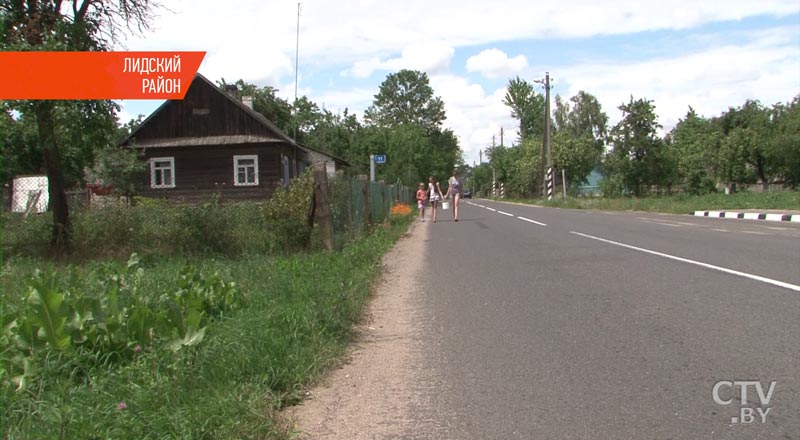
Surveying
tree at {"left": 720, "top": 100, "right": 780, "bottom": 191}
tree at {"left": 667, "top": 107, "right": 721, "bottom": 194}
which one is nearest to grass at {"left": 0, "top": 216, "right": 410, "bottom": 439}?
tree at {"left": 667, "top": 107, "right": 721, "bottom": 194}

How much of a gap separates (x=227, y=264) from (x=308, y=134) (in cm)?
7019

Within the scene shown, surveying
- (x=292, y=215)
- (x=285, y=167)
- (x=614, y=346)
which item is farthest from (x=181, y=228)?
(x=285, y=167)

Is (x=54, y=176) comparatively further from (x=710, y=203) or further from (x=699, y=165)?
(x=699, y=165)

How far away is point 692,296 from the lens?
6.80 m

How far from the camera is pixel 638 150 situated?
1603 inches

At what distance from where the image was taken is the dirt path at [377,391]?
3535 mm

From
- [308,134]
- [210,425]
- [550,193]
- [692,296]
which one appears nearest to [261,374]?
[210,425]

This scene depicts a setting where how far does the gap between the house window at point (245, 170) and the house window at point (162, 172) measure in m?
3.20

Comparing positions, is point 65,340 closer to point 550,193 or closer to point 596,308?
point 596,308

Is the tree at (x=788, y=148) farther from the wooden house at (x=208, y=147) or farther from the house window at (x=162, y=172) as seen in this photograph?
the house window at (x=162, y=172)

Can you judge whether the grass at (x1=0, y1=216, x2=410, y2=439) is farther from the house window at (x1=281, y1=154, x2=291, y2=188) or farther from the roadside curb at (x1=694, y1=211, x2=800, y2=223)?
the house window at (x1=281, y1=154, x2=291, y2=188)

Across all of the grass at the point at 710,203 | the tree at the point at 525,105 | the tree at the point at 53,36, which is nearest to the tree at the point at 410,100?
the tree at the point at 525,105

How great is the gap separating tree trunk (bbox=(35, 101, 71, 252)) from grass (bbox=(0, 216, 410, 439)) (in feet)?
16.4

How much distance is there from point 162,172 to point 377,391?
1192 inches
